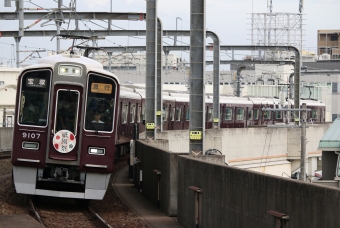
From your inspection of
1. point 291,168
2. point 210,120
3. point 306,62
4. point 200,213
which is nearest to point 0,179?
point 200,213

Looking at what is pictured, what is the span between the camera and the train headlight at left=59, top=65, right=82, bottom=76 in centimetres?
1499

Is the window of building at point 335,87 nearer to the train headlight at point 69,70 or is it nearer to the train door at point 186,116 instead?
the train door at point 186,116

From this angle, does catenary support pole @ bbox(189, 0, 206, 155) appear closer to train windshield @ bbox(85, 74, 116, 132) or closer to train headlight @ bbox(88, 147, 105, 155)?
train windshield @ bbox(85, 74, 116, 132)

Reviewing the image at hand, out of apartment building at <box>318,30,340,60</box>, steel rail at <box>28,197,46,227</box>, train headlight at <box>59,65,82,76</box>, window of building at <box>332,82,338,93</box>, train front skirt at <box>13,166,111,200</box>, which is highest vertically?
apartment building at <box>318,30,340,60</box>

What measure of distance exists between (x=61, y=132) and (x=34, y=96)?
2.99 feet

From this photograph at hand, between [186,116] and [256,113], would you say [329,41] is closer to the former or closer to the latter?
[256,113]

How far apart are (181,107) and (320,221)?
97.4 ft

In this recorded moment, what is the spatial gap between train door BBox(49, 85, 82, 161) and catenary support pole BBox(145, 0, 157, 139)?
7776 mm

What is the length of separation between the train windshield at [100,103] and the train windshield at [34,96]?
33.3 inches

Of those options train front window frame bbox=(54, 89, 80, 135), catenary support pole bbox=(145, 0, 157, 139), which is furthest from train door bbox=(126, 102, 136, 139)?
train front window frame bbox=(54, 89, 80, 135)

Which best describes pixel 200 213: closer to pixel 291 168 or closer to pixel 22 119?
pixel 22 119

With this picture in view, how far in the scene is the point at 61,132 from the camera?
14867 millimetres

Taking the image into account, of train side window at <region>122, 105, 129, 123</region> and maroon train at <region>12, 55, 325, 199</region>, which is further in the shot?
train side window at <region>122, 105, 129, 123</region>

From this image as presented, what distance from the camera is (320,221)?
7.75 m
